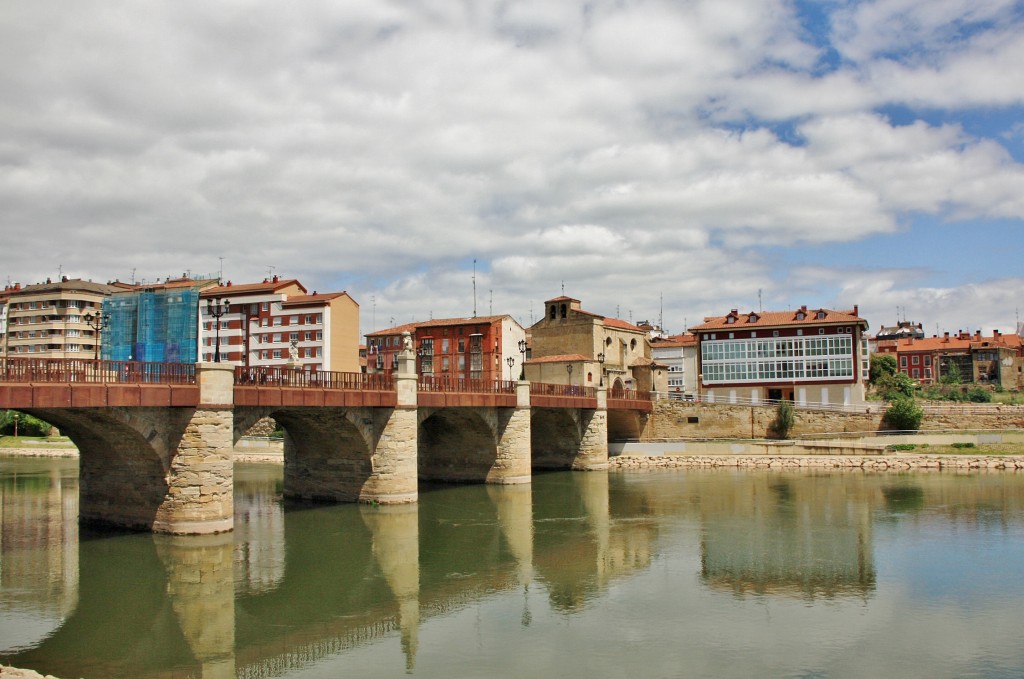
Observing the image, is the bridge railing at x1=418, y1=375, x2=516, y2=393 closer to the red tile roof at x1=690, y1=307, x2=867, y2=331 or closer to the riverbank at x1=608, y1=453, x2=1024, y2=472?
the riverbank at x1=608, y1=453, x2=1024, y2=472

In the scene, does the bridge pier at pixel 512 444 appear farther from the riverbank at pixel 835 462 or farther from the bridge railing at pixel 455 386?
the riverbank at pixel 835 462

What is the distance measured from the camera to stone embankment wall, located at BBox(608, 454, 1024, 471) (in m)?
49.1

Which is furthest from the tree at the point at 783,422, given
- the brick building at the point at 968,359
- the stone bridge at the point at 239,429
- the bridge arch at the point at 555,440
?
the brick building at the point at 968,359

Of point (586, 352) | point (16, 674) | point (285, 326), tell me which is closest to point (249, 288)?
point (285, 326)

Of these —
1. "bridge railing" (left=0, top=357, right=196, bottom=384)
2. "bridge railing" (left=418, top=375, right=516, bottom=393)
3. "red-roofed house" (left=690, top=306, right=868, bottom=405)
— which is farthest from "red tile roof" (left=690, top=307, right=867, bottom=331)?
"bridge railing" (left=0, top=357, right=196, bottom=384)

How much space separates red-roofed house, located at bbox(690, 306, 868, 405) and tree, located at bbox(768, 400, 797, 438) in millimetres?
8508

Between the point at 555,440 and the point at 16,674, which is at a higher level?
the point at 555,440

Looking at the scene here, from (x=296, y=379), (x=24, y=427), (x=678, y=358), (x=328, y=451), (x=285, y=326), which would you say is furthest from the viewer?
(x=678, y=358)

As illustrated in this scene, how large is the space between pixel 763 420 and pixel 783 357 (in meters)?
10.7

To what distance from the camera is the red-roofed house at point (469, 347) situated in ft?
277

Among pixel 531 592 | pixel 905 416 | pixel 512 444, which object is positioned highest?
pixel 905 416

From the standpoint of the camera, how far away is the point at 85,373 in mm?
24359

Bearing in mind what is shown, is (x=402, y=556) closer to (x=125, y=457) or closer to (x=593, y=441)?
(x=125, y=457)

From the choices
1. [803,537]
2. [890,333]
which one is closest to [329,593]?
[803,537]
